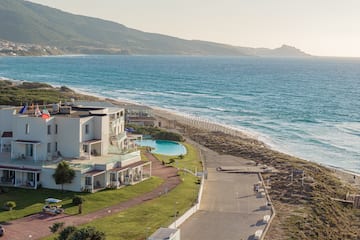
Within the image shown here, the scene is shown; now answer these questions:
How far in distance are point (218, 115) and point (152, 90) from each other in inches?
2152

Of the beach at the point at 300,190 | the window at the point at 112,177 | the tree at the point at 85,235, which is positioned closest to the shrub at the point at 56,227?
the tree at the point at 85,235

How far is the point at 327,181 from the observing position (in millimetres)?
52750

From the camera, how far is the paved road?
34.2 meters

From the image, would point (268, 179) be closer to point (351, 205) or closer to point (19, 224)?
Answer: point (351, 205)

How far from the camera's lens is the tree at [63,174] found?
129 feet

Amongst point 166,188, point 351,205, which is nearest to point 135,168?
point 166,188

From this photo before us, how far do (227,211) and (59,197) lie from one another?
11.8m

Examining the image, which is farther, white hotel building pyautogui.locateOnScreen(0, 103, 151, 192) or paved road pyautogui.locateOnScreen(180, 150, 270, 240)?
white hotel building pyautogui.locateOnScreen(0, 103, 151, 192)

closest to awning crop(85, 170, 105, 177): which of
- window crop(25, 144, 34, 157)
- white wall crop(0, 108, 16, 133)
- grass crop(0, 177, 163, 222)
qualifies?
grass crop(0, 177, 163, 222)

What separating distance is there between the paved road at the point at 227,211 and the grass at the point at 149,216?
1.15 m

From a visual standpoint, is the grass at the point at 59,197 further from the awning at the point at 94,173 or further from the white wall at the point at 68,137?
the white wall at the point at 68,137

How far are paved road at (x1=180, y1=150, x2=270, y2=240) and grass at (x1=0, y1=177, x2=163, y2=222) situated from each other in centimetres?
559

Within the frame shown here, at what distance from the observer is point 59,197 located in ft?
127

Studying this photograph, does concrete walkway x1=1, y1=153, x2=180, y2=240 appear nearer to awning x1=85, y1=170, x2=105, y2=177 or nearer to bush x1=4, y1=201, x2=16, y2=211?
bush x1=4, y1=201, x2=16, y2=211
